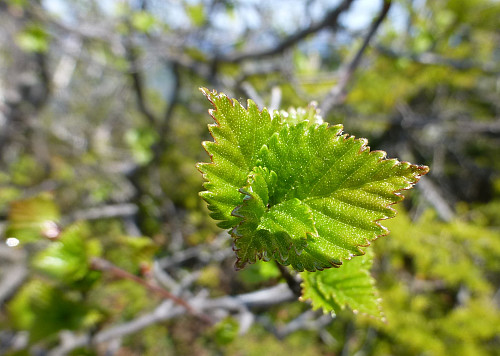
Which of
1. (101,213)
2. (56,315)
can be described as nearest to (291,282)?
(56,315)

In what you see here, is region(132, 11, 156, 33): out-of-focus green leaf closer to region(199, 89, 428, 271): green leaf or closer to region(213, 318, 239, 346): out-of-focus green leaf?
region(213, 318, 239, 346): out-of-focus green leaf

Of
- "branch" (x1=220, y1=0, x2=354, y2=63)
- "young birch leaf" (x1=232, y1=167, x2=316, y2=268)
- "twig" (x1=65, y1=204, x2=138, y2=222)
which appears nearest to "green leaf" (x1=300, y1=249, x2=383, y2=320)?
"young birch leaf" (x1=232, y1=167, x2=316, y2=268)

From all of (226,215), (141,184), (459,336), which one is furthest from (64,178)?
(459,336)

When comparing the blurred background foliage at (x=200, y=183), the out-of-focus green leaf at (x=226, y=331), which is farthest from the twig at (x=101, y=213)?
the out-of-focus green leaf at (x=226, y=331)

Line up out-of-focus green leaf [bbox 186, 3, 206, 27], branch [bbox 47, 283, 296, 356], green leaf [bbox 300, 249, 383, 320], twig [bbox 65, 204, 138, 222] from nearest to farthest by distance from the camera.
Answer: green leaf [bbox 300, 249, 383, 320], branch [bbox 47, 283, 296, 356], out-of-focus green leaf [bbox 186, 3, 206, 27], twig [bbox 65, 204, 138, 222]

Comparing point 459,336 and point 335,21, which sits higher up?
point 335,21

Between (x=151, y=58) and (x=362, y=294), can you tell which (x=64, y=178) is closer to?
(x=151, y=58)

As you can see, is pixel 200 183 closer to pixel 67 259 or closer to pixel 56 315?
pixel 56 315

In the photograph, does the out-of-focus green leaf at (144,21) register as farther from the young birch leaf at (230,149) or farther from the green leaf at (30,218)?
the young birch leaf at (230,149)
